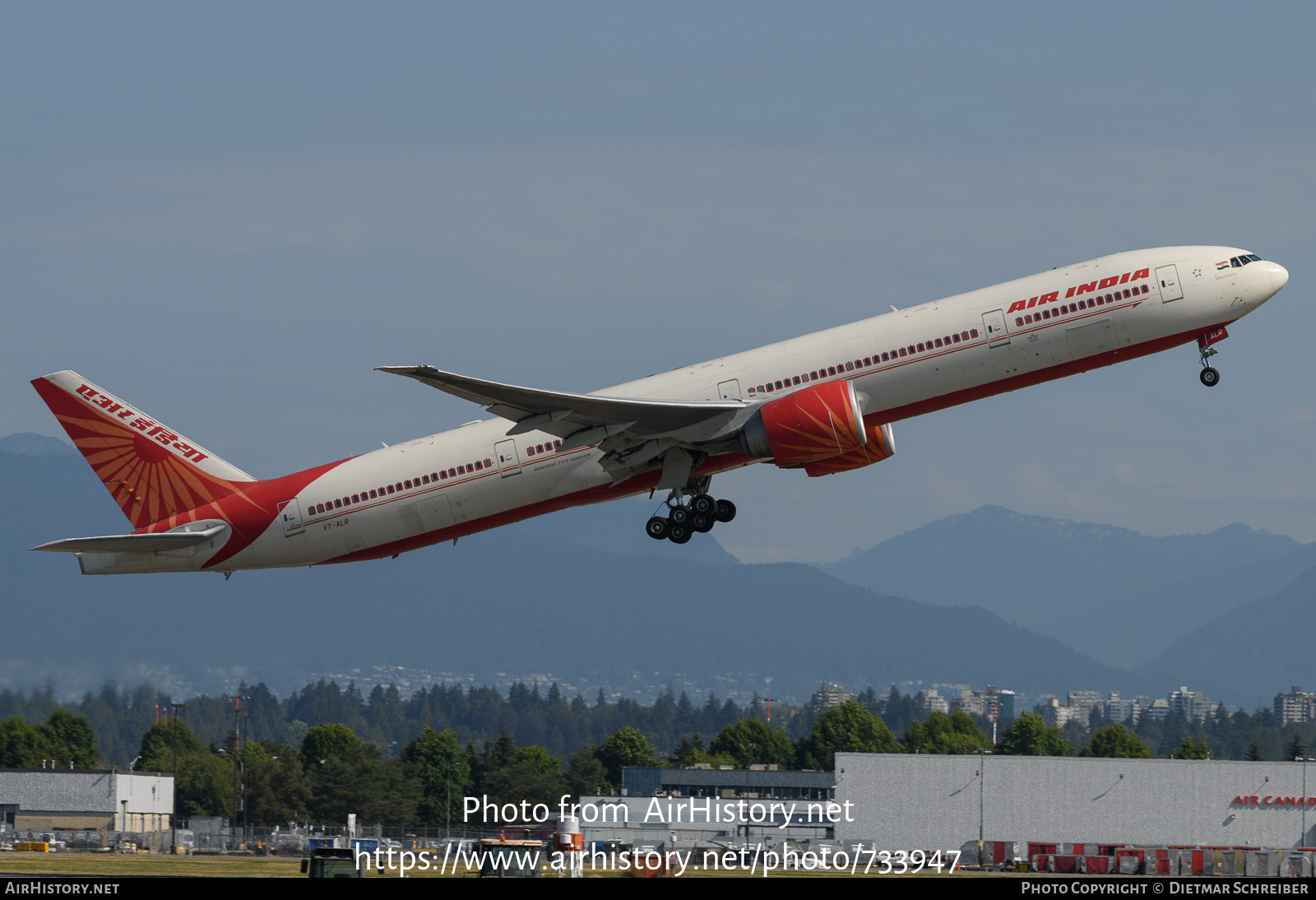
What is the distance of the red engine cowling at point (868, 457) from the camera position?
45000 mm

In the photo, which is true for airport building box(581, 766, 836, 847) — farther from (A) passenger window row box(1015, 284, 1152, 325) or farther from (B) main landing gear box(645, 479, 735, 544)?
(A) passenger window row box(1015, 284, 1152, 325)

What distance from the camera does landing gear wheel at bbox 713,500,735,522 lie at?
→ 4678 cm

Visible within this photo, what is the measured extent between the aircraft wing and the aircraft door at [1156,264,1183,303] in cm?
1229

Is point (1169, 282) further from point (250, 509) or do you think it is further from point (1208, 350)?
point (250, 509)

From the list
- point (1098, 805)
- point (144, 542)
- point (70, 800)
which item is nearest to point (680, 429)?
point (144, 542)

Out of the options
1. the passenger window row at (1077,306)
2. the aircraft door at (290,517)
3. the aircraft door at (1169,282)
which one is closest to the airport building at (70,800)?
the aircraft door at (290,517)

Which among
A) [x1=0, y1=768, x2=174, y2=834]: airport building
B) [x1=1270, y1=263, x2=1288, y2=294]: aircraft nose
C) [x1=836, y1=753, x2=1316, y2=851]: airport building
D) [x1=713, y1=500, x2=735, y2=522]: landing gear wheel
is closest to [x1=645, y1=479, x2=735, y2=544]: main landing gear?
[x1=713, y1=500, x2=735, y2=522]: landing gear wheel

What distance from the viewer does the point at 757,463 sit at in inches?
1752

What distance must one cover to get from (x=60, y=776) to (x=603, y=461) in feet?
208

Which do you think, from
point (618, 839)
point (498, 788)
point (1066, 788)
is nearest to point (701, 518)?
point (618, 839)

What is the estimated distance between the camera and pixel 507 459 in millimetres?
45781

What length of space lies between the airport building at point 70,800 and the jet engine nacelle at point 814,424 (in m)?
65.0

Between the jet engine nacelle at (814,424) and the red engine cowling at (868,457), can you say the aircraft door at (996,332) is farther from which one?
the red engine cowling at (868,457)

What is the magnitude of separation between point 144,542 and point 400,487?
8762mm
